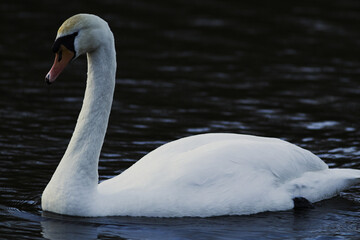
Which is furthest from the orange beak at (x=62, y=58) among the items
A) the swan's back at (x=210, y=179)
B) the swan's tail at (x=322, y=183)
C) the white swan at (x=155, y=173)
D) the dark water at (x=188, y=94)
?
the swan's tail at (x=322, y=183)

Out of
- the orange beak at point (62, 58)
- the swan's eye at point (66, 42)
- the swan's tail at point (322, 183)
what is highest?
the swan's eye at point (66, 42)

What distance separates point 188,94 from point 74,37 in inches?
249

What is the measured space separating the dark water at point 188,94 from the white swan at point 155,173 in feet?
0.46

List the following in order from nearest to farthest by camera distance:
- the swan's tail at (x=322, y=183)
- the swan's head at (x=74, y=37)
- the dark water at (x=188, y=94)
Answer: the swan's head at (x=74, y=37), the dark water at (x=188, y=94), the swan's tail at (x=322, y=183)

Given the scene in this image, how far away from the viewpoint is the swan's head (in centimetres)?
921

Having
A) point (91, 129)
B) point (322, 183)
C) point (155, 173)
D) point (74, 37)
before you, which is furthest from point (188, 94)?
point (74, 37)

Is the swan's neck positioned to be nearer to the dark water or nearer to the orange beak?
the orange beak

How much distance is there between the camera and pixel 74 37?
9.26m

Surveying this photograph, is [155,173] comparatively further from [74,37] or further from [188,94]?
[188,94]

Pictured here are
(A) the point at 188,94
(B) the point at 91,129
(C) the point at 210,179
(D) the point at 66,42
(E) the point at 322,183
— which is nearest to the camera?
(D) the point at 66,42

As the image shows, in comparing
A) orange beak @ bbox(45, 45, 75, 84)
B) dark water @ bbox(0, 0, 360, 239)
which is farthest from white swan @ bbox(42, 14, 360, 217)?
dark water @ bbox(0, 0, 360, 239)

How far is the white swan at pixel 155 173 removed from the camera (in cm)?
924

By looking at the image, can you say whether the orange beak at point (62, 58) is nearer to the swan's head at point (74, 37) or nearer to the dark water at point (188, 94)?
the swan's head at point (74, 37)

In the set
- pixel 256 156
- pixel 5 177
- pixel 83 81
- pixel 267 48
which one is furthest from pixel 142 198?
pixel 267 48
